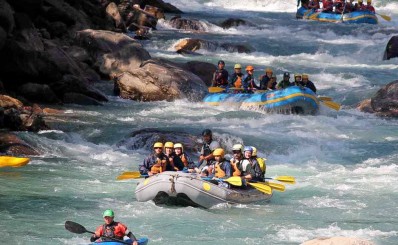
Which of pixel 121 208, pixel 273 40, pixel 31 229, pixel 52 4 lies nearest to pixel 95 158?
pixel 121 208

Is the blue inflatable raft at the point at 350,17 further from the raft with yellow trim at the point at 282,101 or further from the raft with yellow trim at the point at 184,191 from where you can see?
the raft with yellow trim at the point at 184,191

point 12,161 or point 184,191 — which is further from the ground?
point 12,161

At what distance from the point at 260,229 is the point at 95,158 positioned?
5390 mm

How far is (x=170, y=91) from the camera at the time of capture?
22.5 m

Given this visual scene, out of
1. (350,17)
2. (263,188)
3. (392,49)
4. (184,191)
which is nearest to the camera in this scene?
(184,191)

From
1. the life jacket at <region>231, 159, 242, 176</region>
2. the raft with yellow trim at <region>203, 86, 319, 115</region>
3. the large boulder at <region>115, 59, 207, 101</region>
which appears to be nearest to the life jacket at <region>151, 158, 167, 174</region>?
the life jacket at <region>231, 159, 242, 176</region>

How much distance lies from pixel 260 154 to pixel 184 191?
5.04 metres

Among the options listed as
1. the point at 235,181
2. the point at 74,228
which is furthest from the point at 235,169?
the point at 74,228

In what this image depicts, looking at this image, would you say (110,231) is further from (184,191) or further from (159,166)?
(159,166)

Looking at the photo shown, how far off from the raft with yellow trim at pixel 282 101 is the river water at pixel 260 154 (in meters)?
0.26

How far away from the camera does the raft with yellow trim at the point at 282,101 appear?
21.2 metres

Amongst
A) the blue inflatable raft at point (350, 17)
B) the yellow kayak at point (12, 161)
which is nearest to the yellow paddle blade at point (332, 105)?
the yellow kayak at point (12, 161)

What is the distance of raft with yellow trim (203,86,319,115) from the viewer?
21.2 m

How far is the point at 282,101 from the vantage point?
2130cm
